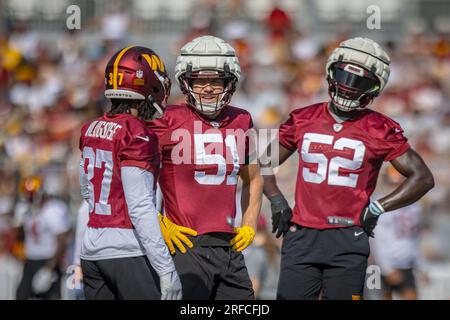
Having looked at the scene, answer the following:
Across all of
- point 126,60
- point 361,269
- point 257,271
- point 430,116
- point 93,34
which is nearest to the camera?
point 126,60

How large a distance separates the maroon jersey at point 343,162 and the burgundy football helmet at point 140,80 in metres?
1.19

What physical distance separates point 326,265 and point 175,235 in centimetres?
107

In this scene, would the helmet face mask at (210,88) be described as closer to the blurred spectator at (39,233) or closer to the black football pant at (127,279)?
the black football pant at (127,279)

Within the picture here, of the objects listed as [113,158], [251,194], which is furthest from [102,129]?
[251,194]

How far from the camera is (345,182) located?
21.5 feet

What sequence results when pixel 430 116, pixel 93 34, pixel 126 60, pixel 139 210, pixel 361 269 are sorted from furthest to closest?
pixel 93 34, pixel 430 116, pixel 361 269, pixel 126 60, pixel 139 210

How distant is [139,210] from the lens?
5.41m

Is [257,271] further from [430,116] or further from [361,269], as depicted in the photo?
[430,116]

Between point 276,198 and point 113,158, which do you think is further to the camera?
point 276,198

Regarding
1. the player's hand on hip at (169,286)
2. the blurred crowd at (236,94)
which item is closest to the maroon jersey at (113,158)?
the player's hand on hip at (169,286)

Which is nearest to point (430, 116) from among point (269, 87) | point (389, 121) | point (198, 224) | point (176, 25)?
point (269, 87)

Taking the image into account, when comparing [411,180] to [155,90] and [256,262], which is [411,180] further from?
[256,262]

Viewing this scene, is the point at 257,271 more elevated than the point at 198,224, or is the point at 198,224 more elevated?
the point at 198,224

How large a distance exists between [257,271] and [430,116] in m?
4.37
